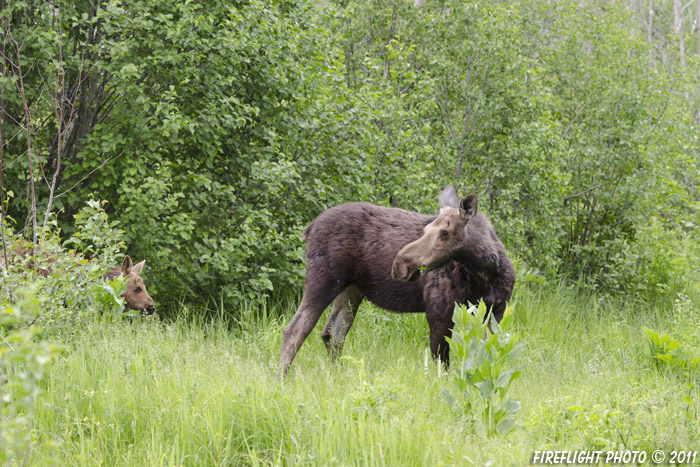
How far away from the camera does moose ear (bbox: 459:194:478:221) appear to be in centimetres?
625

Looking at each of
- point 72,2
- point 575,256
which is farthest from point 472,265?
point 575,256

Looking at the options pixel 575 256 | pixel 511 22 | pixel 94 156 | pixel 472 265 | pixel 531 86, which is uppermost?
pixel 511 22

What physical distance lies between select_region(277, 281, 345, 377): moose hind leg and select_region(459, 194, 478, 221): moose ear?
4.73 feet

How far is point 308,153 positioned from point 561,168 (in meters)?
5.00

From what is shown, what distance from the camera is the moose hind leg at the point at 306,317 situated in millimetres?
6836

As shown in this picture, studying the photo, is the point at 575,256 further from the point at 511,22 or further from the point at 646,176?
the point at 511,22

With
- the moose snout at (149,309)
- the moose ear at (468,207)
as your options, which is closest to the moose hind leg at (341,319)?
the moose ear at (468,207)

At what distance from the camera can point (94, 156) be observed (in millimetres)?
8219

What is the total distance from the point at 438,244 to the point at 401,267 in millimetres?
448

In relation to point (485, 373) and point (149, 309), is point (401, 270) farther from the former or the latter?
point (149, 309)

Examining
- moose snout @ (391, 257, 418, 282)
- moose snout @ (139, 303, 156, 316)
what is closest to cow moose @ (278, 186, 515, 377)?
moose snout @ (391, 257, 418, 282)

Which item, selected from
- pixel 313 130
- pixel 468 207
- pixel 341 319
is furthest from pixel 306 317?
pixel 313 130

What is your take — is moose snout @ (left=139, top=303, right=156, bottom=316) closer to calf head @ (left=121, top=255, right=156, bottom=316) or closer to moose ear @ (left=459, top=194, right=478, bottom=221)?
calf head @ (left=121, top=255, right=156, bottom=316)

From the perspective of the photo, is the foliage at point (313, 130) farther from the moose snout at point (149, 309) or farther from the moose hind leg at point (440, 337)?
the moose hind leg at point (440, 337)
